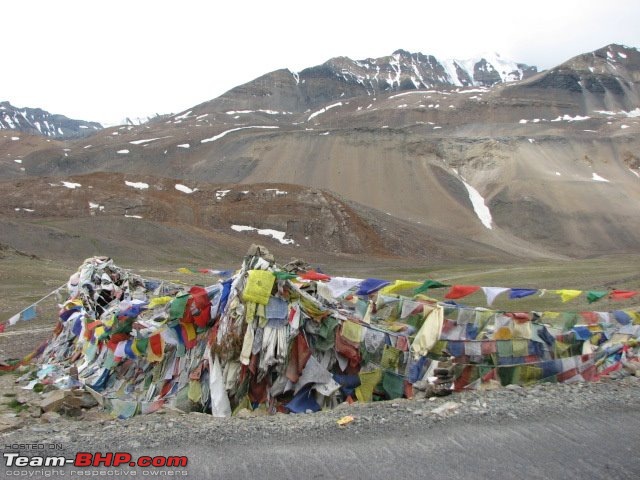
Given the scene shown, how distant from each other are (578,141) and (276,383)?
393 ft

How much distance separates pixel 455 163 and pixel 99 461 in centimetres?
10596

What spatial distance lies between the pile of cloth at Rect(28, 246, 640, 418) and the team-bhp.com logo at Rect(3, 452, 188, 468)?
306 centimetres

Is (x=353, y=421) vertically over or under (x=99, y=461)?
under

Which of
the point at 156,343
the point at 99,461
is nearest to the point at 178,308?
the point at 156,343

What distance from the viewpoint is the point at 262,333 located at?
9.34m

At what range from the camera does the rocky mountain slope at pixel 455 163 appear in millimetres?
84188

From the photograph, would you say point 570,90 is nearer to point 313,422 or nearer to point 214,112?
point 214,112

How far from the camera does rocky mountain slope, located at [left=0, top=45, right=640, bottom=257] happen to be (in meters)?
84.2

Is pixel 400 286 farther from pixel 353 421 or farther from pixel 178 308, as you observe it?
pixel 353 421

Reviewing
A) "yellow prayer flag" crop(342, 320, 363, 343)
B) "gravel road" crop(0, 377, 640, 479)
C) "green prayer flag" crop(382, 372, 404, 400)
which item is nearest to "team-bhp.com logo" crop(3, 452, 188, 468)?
"gravel road" crop(0, 377, 640, 479)

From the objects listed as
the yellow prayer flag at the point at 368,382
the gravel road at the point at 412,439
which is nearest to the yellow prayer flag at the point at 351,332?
the yellow prayer flag at the point at 368,382

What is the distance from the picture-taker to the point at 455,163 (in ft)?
348

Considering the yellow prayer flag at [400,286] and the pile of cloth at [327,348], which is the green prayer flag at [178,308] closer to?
the pile of cloth at [327,348]

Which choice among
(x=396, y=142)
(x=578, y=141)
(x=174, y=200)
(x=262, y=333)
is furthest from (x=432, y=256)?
(x=578, y=141)
